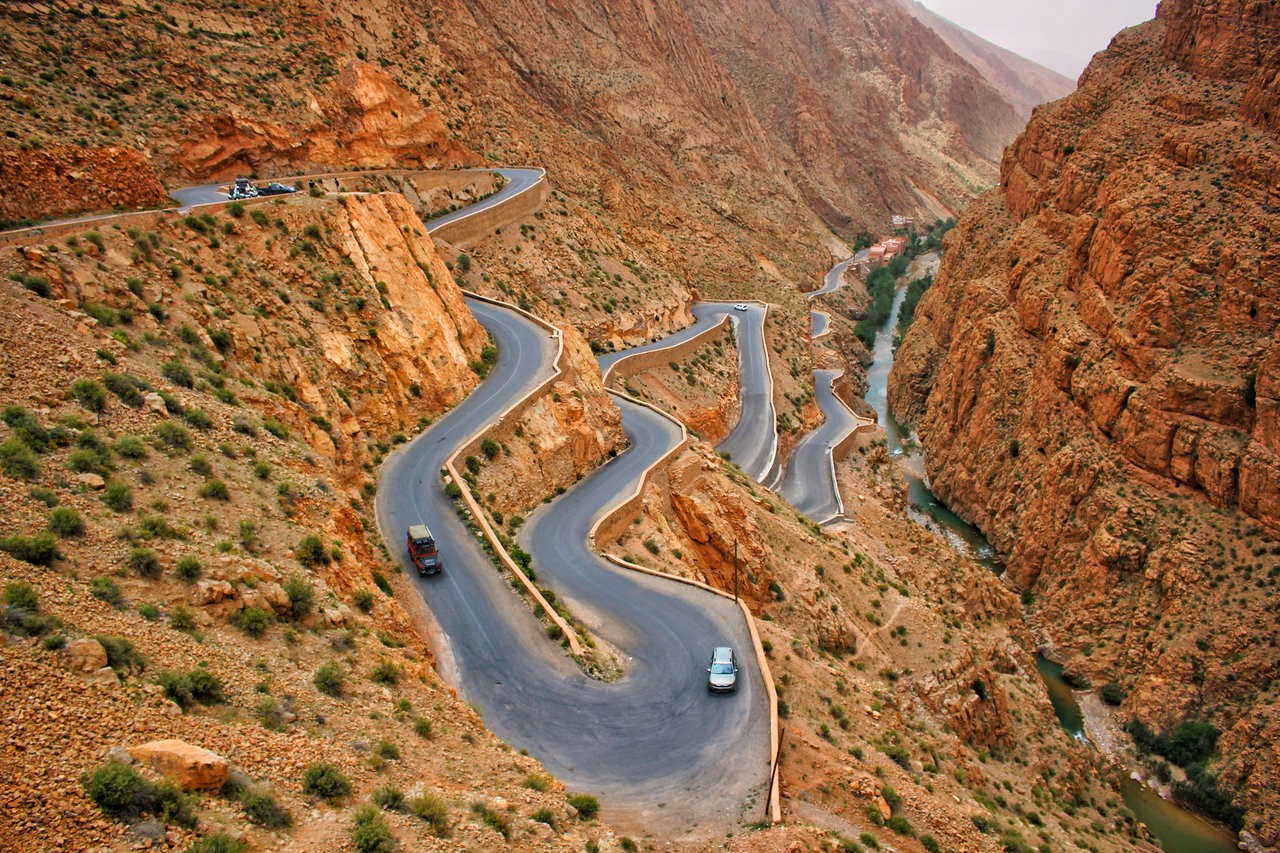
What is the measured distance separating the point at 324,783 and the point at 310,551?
16.7 ft

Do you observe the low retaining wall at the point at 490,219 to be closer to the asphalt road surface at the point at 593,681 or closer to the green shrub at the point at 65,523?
the asphalt road surface at the point at 593,681

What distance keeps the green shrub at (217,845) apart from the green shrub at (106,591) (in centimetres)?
392

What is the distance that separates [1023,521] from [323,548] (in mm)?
40511

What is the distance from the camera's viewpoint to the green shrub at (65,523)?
36.3 ft

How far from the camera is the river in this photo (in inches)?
1132

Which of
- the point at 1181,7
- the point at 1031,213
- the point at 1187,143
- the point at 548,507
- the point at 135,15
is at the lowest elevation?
the point at 548,507

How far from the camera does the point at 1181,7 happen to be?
2002 inches

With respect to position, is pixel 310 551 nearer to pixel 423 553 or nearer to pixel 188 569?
pixel 188 569

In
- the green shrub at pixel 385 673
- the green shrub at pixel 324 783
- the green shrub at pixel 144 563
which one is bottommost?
the green shrub at pixel 385 673

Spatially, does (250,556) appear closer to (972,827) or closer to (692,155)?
(972,827)

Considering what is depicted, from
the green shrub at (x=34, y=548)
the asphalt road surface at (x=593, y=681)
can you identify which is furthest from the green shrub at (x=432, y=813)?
the green shrub at (x=34, y=548)

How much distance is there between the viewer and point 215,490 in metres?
13.8

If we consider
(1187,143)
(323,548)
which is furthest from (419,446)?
(1187,143)

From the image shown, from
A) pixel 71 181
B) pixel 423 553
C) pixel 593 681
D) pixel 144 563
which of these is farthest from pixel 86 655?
pixel 71 181
